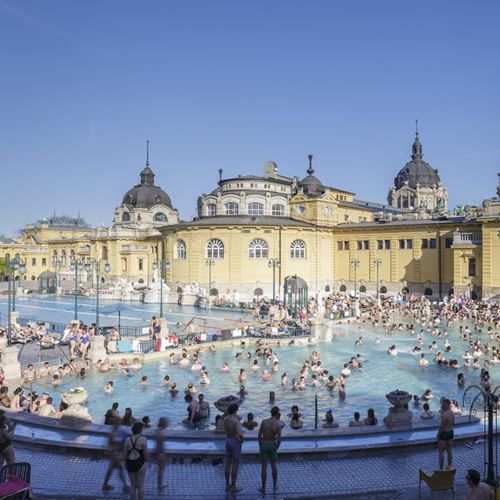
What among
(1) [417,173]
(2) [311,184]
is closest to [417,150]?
(1) [417,173]

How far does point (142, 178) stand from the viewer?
3511 inches

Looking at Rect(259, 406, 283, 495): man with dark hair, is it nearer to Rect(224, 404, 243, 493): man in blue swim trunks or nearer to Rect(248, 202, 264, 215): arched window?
Rect(224, 404, 243, 493): man in blue swim trunks

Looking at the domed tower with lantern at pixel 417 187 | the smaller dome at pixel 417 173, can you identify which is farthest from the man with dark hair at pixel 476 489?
the smaller dome at pixel 417 173

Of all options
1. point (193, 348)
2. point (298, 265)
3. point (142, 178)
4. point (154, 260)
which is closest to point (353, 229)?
point (298, 265)

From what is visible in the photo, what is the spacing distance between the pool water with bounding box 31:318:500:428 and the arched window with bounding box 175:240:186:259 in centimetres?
3113

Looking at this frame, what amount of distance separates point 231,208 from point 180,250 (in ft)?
31.8

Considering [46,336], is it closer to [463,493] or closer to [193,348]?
[193,348]

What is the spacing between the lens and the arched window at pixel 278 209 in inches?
2548

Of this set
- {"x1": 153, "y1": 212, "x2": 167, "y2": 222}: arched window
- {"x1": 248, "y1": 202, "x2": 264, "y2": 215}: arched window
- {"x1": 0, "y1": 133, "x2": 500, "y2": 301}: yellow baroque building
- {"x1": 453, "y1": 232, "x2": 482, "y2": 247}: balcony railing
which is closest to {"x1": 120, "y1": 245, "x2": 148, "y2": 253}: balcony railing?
{"x1": 0, "y1": 133, "x2": 500, "y2": 301}: yellow baroque building

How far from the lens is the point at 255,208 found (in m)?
64.6

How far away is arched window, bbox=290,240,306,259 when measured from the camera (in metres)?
58.3

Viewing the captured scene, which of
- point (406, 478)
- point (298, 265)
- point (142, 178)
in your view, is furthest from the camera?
point (142, 178)

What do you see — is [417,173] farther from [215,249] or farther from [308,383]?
[308,383]

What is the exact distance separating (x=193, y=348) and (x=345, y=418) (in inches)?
495
